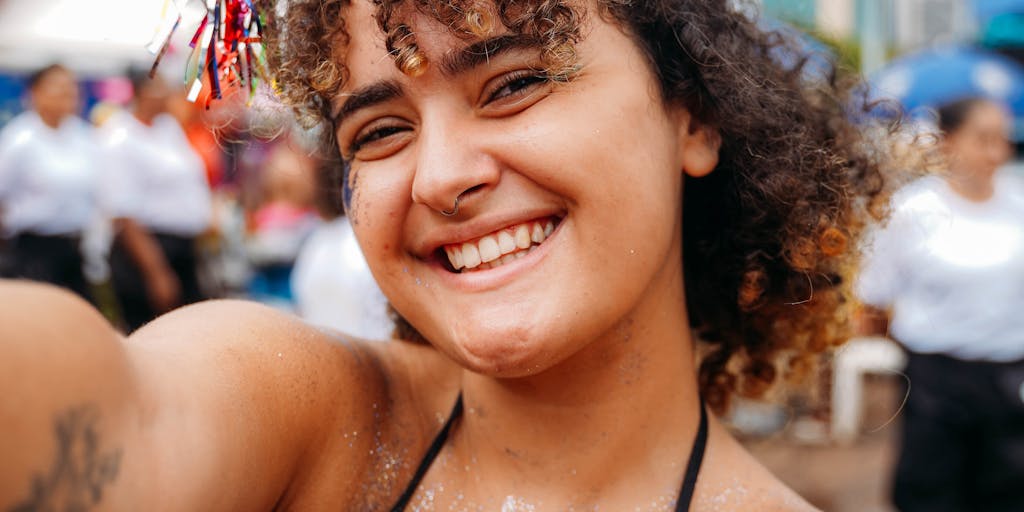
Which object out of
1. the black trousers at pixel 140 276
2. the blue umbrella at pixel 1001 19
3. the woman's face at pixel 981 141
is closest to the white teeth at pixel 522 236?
the woman's face at pixel 981 141

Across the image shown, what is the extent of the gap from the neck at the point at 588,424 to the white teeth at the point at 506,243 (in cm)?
27

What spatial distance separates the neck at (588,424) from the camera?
5.79 ft

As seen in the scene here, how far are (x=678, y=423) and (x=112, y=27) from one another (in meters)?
1.25

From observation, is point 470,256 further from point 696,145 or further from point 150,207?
point 150,207

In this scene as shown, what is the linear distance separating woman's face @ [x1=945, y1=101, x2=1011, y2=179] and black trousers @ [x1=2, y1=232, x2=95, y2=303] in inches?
200

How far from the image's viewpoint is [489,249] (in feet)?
5.26

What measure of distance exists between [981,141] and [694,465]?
11.5ft

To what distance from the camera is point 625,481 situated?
69.4 inches

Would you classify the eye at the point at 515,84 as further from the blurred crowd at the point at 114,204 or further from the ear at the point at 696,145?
the blurred crowd at the point at 114,204

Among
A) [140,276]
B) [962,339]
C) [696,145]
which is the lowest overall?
[140,276]

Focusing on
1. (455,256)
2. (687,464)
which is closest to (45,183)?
(455,256)

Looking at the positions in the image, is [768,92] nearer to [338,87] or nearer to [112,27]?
[338,87]

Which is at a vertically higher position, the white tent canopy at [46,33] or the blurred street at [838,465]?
the white tent canopy at [46,33]

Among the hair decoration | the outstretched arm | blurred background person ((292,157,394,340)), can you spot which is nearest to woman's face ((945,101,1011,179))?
blurred background person ((292,157,394,340))
